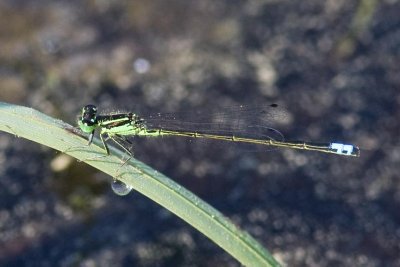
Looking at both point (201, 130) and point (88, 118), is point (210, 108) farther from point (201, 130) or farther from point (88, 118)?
point (88, 118)

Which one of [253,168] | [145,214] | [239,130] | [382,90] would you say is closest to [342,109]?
[382,90]

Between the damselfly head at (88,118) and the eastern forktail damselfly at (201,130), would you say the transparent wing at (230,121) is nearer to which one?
the eastern forktail damselfly at (201,130)

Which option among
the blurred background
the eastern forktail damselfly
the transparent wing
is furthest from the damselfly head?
the blurred background

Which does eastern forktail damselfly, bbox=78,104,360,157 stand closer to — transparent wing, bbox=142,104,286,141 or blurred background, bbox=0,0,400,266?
transparent wing, bbox=142,104,286,141

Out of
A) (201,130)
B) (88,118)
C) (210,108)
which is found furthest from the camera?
(210,108)

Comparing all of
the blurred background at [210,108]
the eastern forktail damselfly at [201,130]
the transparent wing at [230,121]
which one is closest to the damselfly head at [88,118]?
the eastern forktail damselfly at [201,130]

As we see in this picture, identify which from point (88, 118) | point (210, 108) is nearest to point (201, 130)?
point (88, 118)

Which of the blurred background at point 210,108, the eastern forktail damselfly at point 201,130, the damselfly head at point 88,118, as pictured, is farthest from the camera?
the blurred background at point 210,108

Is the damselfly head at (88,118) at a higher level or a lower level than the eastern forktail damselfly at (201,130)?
lower
